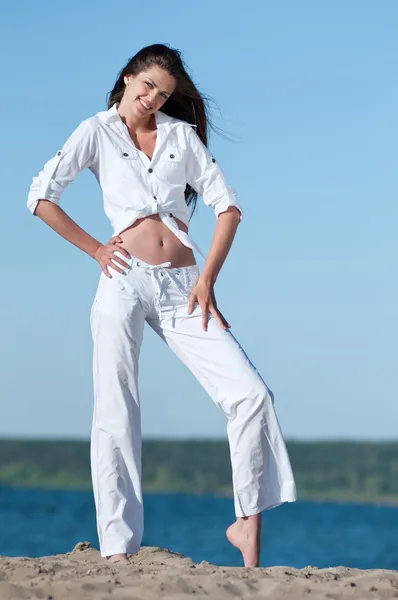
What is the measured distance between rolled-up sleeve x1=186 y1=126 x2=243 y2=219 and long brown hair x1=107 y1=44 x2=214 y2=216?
0.18 meters

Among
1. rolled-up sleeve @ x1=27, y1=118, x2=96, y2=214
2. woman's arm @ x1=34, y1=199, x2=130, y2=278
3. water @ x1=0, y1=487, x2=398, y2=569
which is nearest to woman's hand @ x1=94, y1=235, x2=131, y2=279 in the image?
woman's arm @ x1=34, y1=199, x2=130, y2=278

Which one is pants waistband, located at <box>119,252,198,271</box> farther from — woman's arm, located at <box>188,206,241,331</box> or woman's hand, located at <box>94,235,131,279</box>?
woman's arm, located at <box>188,206,241,331</box>

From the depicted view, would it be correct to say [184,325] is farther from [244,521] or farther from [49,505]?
[49,505]

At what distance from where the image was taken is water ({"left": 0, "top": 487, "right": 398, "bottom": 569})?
2831 centimetres

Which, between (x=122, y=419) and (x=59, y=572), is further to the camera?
(x=122, y=419)

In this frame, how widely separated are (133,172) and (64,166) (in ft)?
1.06

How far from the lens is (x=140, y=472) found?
4.99 m

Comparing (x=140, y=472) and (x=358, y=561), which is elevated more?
(x=140, y=472)

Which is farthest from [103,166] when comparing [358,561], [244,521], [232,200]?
[358,561]

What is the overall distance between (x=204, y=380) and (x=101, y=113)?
1.39 m

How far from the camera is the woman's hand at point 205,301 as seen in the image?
490 centimetres

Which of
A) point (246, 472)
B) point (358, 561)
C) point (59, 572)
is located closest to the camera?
point (59, 572)

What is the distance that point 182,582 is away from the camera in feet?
13.5

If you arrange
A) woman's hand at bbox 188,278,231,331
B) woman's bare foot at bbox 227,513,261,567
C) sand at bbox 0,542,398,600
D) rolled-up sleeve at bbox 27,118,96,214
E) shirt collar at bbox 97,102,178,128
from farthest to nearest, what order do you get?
shirt collar at bbox 97,102,178,128 < rolled-up sleeve at bbox 27,118,96,214 < woman's hand at bbox 188,278,231,331 < woman's bare foot at bbox 227,513,261,567 < sand at bbox 0,542,398,600
